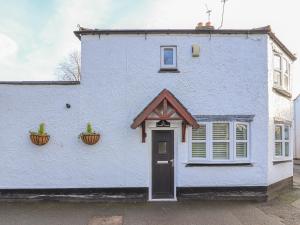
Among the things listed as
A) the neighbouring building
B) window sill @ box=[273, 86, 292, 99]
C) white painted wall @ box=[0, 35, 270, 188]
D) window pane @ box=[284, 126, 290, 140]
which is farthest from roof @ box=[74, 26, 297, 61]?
the neighbouring building

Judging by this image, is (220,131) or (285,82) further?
(285,82)

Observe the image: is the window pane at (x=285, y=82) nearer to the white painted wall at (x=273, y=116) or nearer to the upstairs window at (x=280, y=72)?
the upstairs window at (x=280, y=72)

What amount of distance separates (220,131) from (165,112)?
7.08 feet

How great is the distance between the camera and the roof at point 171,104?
31.9 feet

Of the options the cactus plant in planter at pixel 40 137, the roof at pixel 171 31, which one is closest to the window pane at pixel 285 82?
the roof at pixel 171 31

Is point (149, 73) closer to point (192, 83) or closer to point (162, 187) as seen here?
point (192, 83)

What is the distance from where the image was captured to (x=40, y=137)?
9.97 metres

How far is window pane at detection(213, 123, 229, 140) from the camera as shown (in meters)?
10.6

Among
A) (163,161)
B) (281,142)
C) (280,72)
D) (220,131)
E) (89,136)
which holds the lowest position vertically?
(163,161)

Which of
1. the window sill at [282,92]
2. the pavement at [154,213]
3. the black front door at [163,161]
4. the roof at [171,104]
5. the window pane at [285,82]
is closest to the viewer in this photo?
the pavement at [154,213]

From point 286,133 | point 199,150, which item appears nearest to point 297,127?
point 286,133

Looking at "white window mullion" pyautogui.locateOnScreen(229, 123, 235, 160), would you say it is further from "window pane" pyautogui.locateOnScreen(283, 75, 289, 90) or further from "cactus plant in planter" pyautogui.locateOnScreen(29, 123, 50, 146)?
"cactus plant in planter" pyautogui.locateOnScreen(29, 123, 50, 146)

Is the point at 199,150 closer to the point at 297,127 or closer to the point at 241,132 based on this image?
the point at 241,132

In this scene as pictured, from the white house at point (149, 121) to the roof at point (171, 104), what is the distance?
A: 182 millimetres
